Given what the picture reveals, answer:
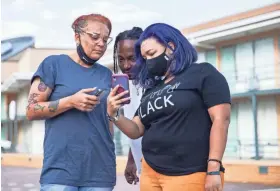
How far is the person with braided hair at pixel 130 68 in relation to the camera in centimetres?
364

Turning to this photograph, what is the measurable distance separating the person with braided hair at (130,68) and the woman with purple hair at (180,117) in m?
0.76

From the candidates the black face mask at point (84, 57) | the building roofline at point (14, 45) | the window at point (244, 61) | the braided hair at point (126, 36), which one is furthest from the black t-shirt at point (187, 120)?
the building roofline at point (14, 45)

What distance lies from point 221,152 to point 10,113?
33.1m

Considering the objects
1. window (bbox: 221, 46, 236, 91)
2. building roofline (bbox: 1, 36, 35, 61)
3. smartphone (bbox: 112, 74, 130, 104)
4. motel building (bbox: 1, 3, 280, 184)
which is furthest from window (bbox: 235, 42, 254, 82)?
building roofline (bbox: 1, 36, 35, 61)

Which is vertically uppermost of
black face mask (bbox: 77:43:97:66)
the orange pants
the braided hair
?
the braided hair

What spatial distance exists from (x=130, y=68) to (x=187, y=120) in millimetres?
1034

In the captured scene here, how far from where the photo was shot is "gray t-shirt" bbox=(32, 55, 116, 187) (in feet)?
9.56

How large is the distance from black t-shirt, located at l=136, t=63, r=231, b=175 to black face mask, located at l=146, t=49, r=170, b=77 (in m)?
0.12

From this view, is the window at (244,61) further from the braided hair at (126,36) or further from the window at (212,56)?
the braided hair at (126,36)

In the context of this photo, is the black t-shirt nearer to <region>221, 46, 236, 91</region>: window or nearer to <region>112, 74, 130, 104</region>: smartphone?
<region>112, 74, 130, 104</region>: smartphone

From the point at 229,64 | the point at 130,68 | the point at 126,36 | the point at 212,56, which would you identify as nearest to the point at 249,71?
the point at 229,64

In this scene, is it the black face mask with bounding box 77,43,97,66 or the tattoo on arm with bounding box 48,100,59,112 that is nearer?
the tattoo on arm with bounding box 48,100,59,112

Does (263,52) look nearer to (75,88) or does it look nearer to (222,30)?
(222,30)

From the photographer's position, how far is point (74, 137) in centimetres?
292
